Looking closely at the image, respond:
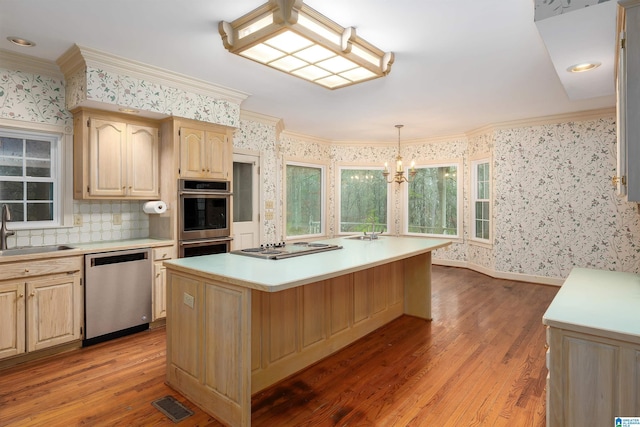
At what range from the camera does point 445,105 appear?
15.9 feet

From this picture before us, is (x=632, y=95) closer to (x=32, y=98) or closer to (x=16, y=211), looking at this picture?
(x=32, y=98)

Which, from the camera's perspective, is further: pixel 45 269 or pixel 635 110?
pixel 45 269

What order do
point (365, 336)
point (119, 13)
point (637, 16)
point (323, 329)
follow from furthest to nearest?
1. point (365, 336)
2. point (323, 329)
3. point (119, 13)
4. point (637, 16)

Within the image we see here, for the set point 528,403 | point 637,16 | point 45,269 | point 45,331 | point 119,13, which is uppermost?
point 119,13

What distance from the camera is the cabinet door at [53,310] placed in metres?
2.99

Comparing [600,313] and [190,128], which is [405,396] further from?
[190,128]

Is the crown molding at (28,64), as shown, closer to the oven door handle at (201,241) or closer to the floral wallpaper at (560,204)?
the oven door handle at (201,241)

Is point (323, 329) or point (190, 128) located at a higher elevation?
point (190, 128)

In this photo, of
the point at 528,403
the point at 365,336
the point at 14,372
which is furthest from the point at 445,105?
the point at 14,372

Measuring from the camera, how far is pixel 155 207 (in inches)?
151

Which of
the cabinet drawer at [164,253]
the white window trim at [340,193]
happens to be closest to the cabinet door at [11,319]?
the cabinet drawer at [164,253]

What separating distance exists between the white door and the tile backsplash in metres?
1.28

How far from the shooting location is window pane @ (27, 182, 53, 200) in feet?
11.5

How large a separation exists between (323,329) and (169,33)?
2698mm
